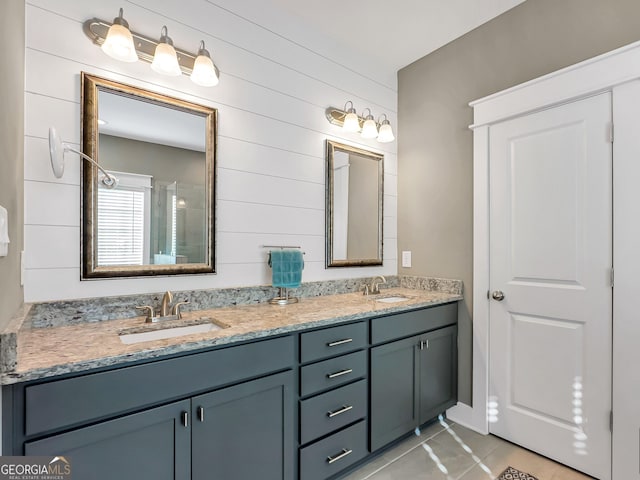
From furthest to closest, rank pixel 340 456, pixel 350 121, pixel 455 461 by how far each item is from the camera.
Answer: pixel 350 121 < pixel 455 461 < pixel 340 456

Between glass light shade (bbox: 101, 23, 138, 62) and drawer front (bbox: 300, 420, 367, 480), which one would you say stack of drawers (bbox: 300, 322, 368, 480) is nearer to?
drawer front (bbox: 300, 420, 367, 480)

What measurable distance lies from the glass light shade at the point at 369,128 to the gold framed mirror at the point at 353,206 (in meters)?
0.14

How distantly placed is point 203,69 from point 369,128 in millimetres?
1242

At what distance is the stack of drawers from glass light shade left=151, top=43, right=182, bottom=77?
1.41 metres

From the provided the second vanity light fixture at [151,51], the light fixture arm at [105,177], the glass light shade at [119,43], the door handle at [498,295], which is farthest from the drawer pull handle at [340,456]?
the glass light shade at [119,43]

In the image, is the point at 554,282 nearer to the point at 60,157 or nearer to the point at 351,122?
the point at 351,122

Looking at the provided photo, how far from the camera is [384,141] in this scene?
101 inches

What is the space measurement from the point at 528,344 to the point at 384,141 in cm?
168

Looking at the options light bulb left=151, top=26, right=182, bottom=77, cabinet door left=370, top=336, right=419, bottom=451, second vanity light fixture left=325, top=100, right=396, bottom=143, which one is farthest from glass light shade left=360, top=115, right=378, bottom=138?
cabinet door left=370, top=336, right=419, bottom=451

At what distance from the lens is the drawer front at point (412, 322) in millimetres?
1865

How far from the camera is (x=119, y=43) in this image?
1.44m

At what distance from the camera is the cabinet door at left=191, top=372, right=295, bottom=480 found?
1.24 meters

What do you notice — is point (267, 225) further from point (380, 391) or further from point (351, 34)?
point (351, 34)

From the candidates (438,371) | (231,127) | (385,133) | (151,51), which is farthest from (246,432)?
(385,133)
